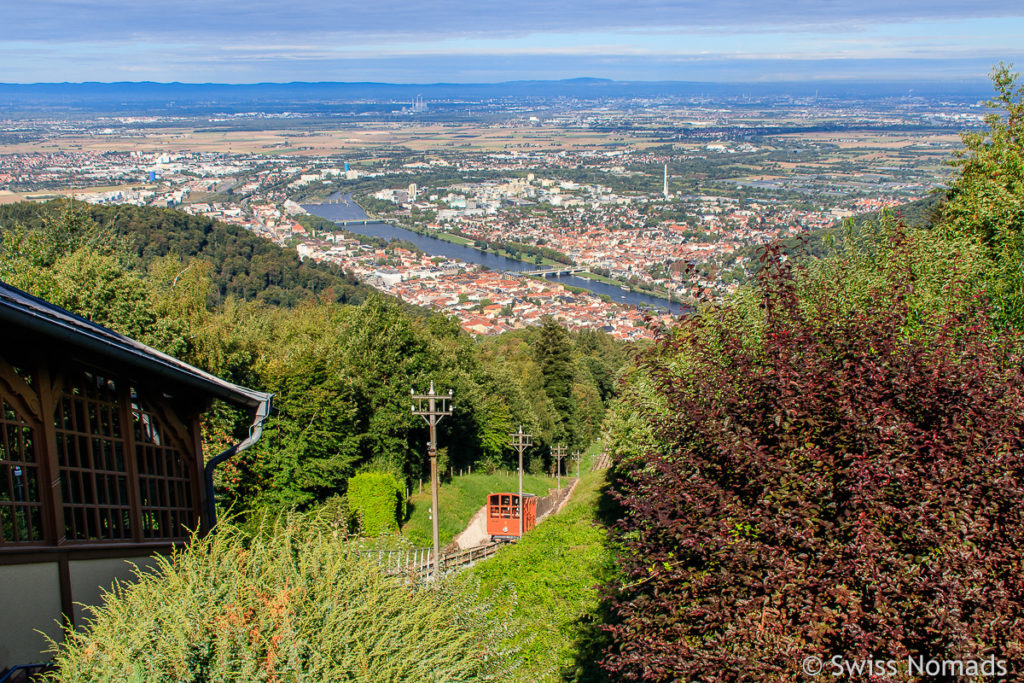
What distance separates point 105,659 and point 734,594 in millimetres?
3590

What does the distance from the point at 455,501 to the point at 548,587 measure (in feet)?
44.5

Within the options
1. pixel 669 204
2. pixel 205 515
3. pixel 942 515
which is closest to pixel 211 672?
pixel 205 515

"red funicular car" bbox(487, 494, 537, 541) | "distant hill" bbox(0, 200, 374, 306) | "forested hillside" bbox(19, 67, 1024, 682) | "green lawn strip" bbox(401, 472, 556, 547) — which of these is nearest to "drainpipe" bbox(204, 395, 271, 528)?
"forested hillside" bbox(19, 67, 1024, 682)

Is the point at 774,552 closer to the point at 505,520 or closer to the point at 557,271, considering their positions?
the point at 505,520

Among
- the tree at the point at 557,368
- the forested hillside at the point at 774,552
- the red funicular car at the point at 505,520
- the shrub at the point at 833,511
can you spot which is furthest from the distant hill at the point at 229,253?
the shrub at the point at 833,511

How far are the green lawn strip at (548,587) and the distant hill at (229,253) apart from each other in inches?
1539

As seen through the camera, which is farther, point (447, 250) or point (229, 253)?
point (447, 250)

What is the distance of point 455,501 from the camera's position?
26734 mm

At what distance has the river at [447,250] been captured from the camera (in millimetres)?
101562

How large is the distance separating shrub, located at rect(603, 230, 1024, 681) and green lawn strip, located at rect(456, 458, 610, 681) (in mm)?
1617

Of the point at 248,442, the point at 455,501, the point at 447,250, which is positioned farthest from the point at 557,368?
the point at 447,250

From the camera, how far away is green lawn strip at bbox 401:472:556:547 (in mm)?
22953

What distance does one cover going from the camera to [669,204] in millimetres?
158500

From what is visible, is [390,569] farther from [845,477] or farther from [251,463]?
[251,463]
